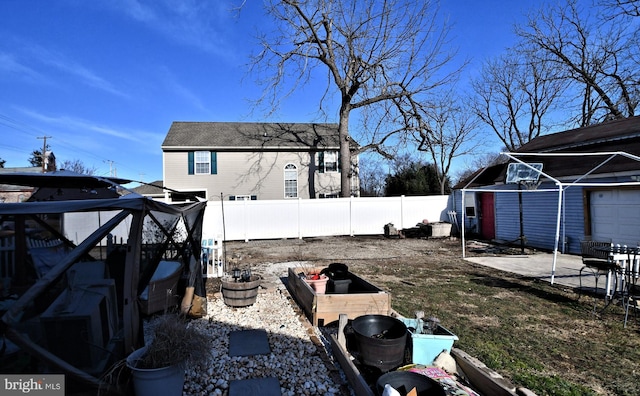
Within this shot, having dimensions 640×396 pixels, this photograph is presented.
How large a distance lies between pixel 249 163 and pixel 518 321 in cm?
1649

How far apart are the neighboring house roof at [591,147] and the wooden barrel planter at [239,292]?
732cm

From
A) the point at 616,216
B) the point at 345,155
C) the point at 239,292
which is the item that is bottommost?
the point at 239,292

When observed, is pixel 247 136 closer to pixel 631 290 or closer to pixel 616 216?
pixel 616 216

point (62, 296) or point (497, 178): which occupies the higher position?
point (497, 178)

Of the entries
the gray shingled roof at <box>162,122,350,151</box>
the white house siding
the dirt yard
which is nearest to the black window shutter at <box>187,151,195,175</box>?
the white house siding

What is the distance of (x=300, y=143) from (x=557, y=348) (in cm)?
1726

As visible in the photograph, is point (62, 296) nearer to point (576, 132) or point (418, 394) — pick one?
point (418, 394)

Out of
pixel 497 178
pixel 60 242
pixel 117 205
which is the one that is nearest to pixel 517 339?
pixel 117 205

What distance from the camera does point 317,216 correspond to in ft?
53.2

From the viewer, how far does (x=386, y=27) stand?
16.0 metres

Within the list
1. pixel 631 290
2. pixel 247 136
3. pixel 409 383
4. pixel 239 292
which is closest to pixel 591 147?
pixel 631 290

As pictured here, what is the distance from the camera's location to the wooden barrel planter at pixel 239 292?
17.9 ft

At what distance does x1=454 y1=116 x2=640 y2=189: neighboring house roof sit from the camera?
9297mm

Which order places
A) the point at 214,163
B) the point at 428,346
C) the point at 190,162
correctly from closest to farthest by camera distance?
1. the point at 428,346
2. the point at 190,162
3. the point at 214,163
